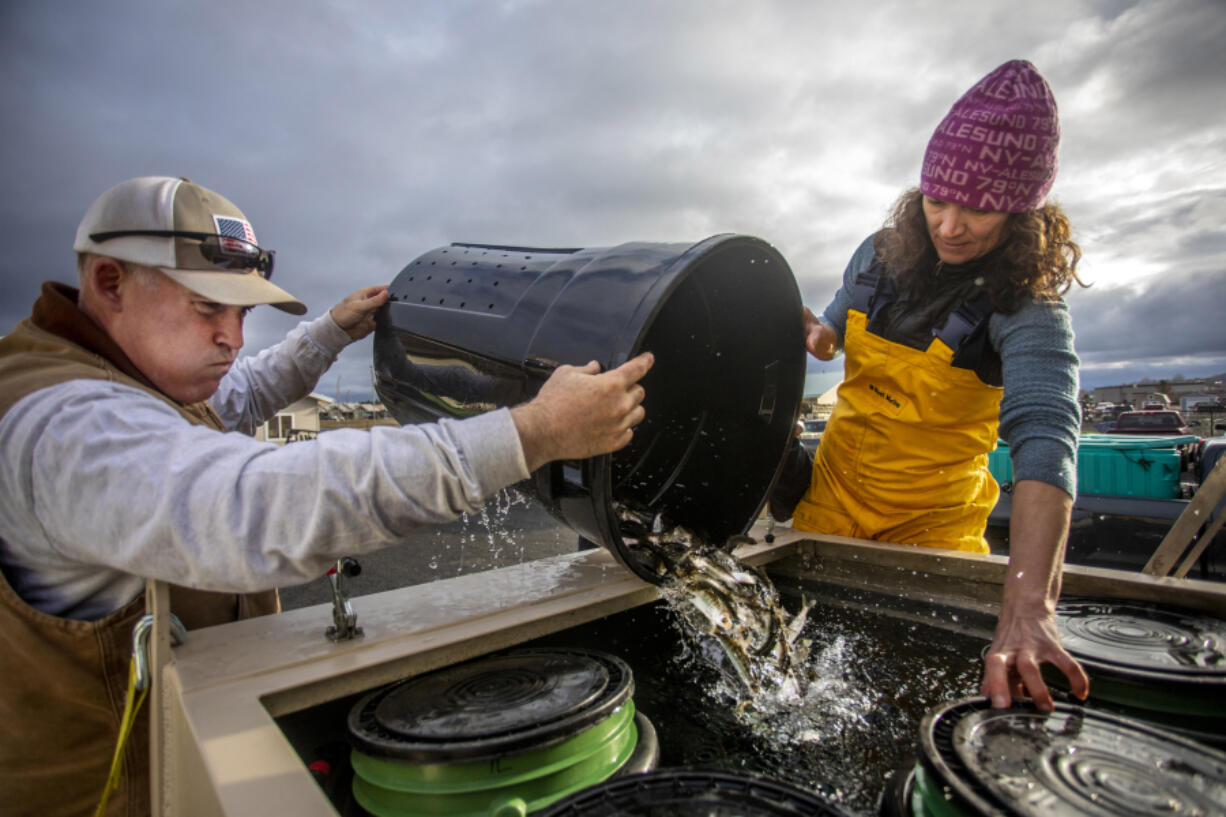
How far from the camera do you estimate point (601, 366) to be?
1164 millimetres

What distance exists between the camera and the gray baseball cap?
3.82ft

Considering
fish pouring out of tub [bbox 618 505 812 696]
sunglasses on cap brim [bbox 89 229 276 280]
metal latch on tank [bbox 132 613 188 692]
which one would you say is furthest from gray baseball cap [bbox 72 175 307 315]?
fish pouring out of tub [bbox 618 505 812 696]

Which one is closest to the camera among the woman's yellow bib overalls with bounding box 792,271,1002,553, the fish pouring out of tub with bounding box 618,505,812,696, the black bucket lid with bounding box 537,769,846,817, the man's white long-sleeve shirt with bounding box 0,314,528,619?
the black bucket lid with bounding box 537,769,846,817

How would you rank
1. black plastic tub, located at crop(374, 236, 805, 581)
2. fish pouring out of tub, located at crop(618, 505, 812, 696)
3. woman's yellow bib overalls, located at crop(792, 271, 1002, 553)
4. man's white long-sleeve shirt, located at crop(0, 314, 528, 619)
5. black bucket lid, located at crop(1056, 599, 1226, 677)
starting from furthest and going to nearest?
woman's yellow bib overalls, located at crop(792, 271, 1002, 553) → fish pouring out of tub, located at crop(618, 505, 812, 696) → black plastic tub, located at crop(374, 236, 805, 581) → black bucket lid, located at crop(1056, 599, 1226, 677) → man's white long-sleeve shirt, located at crop(0, 314, 528, 619)

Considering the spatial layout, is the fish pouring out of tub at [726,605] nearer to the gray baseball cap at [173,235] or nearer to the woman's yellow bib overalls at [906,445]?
the woman's yellow bib overalls at [906,445]

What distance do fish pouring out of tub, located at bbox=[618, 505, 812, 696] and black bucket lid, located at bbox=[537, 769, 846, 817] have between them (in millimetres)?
651

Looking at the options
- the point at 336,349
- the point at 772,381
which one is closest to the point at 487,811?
the point at 772,381

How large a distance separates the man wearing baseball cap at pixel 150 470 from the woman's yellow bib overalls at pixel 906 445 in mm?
1158

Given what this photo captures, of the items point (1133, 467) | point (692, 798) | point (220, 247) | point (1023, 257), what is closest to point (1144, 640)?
point (1023, 257)

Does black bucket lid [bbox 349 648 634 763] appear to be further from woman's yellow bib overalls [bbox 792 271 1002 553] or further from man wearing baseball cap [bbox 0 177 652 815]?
woman's yellow bib overalls [bbox 792 271 1002 553]

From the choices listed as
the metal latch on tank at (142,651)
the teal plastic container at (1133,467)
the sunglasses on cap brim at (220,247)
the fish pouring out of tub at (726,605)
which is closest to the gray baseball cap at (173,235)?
the sunglasses on cap brim at (220,247)

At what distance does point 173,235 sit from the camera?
3.84 feet

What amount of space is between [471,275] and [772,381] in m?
0.87

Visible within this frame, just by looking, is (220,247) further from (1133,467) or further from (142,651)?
(1133,467)
